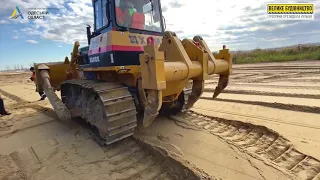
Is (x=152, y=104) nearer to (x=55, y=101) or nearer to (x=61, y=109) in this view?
(x=61, y=109)

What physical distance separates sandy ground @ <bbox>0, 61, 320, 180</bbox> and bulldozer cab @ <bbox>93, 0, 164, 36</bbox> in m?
1.98

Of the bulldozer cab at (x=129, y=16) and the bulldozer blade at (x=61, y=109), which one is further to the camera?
the bulldozer blade at (x=61, y=109)

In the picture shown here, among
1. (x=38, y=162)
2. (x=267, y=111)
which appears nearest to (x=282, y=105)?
(x=267, y=111)

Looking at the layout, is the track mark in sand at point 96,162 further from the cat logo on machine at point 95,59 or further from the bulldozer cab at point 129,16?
the bulldozer cab at point 129,16

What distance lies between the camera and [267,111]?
5.57m

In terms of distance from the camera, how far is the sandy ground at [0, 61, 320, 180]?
2943mm

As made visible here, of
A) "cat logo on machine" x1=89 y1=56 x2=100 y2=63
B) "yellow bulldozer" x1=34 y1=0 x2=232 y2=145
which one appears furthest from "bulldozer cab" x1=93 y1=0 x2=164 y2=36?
"cat logo on machine" x1=89 y1=56 x2=100 y2=63

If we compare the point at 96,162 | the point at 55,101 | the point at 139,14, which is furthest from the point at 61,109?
the point at 139,14

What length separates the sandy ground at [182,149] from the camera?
2.94 m

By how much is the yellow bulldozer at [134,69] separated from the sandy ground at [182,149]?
392 mm

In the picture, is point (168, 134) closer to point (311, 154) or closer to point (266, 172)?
point (266, 172)

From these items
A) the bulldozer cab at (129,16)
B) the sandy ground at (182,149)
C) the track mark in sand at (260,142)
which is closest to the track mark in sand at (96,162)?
the sandy ground at (182,149)

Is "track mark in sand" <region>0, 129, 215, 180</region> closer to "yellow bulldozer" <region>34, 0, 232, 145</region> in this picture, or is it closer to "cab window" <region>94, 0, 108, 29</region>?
"yellow bulldozer" <region>34, 0, 232, 145</region>

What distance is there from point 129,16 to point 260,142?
3220 millimetres
